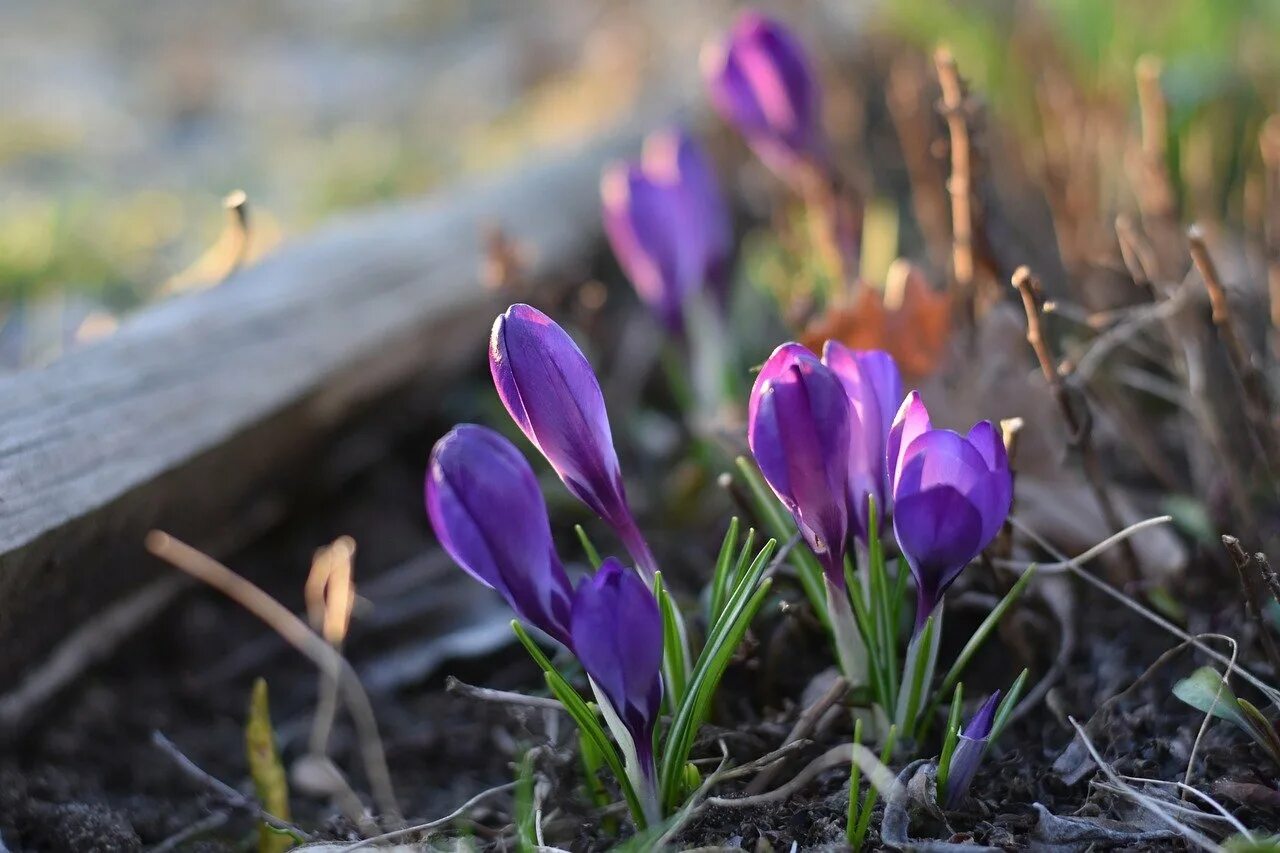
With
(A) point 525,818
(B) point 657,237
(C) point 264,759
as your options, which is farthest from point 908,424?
(B) point 657,237

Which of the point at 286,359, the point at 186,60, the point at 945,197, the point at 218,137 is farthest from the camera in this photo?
the point at 186,60

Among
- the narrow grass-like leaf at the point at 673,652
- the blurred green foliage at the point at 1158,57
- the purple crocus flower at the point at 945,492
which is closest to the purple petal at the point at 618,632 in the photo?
the narrow grass-like leaf at the point at 673,652

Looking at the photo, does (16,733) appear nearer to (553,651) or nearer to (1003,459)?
(553,651)

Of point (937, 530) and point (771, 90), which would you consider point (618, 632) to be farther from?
point (771, 90)

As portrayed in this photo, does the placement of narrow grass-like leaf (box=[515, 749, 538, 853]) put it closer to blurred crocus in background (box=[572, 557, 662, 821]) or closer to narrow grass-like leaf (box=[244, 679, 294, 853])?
blurred crocus in background (box=[572, 557, 662, 821])


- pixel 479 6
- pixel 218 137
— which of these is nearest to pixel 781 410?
pixel 218 137

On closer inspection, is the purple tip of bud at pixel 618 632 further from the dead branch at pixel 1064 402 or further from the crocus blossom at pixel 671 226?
the crocus blossom at pixel 671 226
